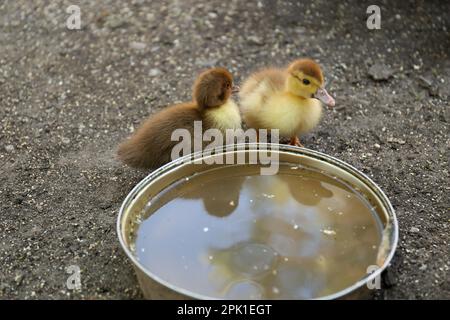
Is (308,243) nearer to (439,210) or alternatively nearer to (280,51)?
(439,210)

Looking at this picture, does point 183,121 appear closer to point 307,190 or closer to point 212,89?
point 212,89

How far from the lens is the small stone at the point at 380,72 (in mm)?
3752

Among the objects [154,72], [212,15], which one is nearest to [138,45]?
[154,72]

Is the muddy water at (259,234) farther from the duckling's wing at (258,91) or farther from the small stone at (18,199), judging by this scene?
the small stone at (18,199)

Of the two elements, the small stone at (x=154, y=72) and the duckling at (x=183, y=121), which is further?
the small stone at (x=154, y=72)

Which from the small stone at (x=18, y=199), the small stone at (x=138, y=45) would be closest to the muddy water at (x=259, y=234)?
the small stone at (x=18, y=199)

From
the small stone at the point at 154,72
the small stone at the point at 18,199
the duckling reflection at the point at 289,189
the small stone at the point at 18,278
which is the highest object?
the small stone at the point at 154,72

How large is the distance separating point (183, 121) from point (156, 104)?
32.4 inches

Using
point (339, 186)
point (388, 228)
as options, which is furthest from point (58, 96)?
point (388, 228)

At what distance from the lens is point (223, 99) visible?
2.90 m

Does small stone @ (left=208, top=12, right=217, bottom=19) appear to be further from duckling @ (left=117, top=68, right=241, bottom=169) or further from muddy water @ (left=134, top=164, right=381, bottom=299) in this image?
muddy water @ (left=134, top=164, right=381, bottom=299)

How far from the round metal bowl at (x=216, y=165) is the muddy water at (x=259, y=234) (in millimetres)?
34

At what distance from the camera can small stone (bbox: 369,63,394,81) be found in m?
3.75
